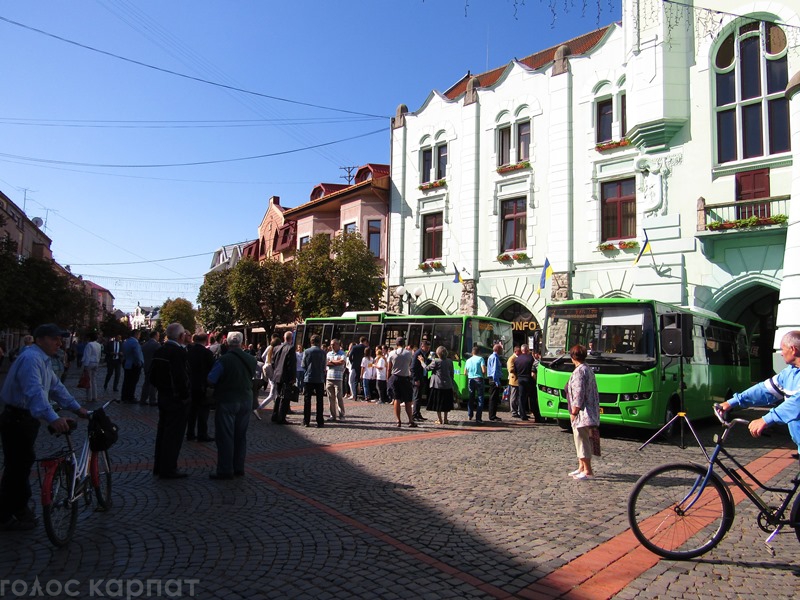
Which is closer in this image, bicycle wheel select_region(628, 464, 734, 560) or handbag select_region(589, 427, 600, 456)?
bicycle wheel select_region(628, 464, 734, 560)

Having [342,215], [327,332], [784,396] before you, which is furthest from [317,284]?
[784,396]

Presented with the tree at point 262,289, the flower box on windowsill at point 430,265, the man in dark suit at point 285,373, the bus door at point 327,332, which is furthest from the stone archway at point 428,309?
the man in dark suit at point 285,373

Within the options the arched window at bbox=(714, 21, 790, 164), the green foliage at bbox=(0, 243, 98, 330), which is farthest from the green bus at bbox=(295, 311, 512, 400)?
the green foliage at bbox=(0, 243, 98, 330)

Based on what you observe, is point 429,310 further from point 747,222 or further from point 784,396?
point 784,396

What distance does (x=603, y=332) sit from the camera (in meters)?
11.9

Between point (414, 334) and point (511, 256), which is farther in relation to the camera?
point (511, 256)

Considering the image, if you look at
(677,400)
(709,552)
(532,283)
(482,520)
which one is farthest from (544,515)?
(532,283)

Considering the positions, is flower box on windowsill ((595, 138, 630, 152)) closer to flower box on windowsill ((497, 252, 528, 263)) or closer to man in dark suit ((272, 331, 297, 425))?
flower box on windowsill ((497, 252, 528, 263))

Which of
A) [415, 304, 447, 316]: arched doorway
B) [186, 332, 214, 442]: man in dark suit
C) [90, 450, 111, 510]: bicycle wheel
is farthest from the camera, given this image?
[415, 304, 447, 316]: arched doorway

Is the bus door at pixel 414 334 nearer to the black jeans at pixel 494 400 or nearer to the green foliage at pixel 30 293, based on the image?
the black jeans at pixel 494 400

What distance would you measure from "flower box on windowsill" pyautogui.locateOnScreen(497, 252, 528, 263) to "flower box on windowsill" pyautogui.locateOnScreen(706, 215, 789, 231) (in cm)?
773

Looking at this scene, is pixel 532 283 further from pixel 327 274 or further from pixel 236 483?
pixel 236 483

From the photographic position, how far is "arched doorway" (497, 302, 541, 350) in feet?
80.8

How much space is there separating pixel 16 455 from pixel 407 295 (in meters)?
24.2
